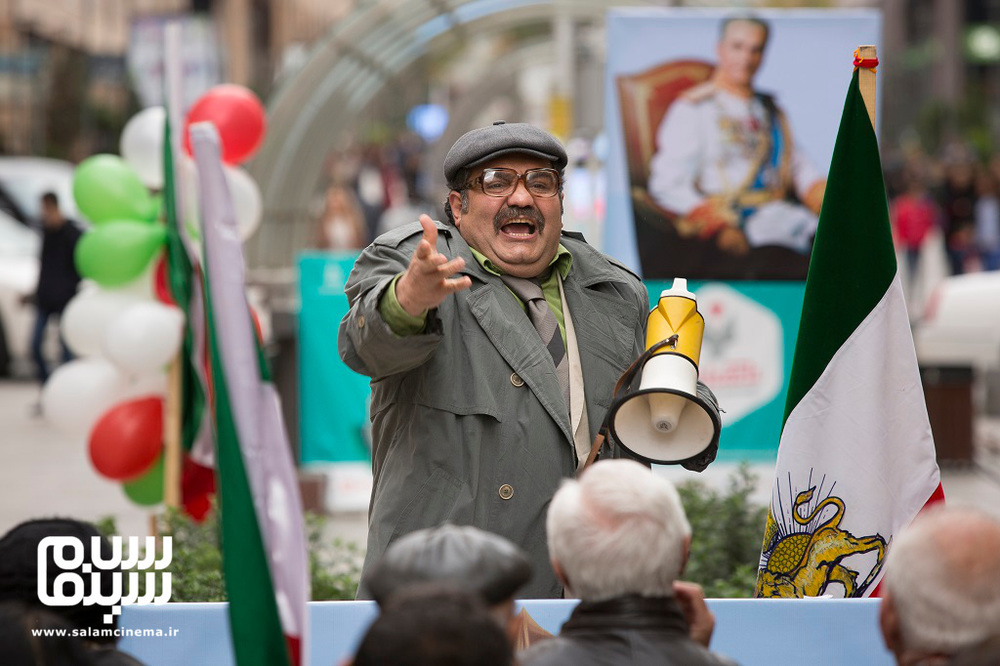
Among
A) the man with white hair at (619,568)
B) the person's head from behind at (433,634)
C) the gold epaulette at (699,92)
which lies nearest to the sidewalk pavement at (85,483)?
the gold epaulette at (699,92)

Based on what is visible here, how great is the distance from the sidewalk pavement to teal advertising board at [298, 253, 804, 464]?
0.32m

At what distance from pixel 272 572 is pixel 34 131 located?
100 ft

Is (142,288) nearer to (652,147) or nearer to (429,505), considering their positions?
(652,147)

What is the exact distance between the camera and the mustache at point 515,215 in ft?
12.1

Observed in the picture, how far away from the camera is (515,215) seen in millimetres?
3697

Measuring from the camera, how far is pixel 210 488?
704 centimetres

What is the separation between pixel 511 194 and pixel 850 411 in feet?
3.60

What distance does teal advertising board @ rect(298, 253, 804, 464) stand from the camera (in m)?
8.47

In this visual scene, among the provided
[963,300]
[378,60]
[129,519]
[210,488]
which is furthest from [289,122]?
[963,300]

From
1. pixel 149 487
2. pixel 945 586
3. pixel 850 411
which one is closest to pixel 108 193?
pixel 149 487

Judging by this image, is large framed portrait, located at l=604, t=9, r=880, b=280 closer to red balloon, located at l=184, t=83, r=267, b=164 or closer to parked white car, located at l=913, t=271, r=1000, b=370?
red balloon, located at l=184, t=83, r=267, b=164

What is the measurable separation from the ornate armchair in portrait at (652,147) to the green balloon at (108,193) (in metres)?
2.69

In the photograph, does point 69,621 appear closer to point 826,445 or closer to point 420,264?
point 420,264

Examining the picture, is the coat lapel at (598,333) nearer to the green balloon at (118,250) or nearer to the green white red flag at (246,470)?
the green white red flag at (246,470)
